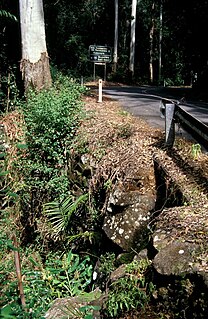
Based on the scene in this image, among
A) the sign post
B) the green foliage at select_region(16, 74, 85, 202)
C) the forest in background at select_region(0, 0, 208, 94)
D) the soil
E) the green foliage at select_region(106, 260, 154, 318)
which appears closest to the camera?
the green foliage at select_region(106, 260, 154, 318)

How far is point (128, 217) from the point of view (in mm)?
5070

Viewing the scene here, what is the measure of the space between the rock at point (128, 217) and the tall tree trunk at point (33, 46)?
5975 mm

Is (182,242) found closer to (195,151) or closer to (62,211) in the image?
(195,151)

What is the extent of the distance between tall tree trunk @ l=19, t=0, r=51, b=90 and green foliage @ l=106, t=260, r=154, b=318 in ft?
24.9

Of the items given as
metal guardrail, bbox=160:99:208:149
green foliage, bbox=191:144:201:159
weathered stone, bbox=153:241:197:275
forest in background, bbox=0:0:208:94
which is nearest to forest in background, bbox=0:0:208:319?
weathered stone, bbox=153:241:197:275

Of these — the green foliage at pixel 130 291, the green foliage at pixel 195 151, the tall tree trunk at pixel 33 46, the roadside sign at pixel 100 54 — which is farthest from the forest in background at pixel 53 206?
the roadside sign at pixel 100 54

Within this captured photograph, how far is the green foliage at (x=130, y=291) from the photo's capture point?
3380 mm

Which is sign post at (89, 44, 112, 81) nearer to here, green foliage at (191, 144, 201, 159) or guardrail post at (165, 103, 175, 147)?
guardrail post at (165, 103, 175, 147)

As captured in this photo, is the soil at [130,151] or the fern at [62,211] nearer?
the soil at [130,151]

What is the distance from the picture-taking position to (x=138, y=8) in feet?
130

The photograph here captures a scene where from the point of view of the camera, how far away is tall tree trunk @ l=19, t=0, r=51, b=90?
33.3 ft

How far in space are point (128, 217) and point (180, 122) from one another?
1878mm

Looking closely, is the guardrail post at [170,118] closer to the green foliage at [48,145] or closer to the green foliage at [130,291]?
the green foliage at [48,145]

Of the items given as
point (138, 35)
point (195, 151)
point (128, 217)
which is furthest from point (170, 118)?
point (138, 35)
